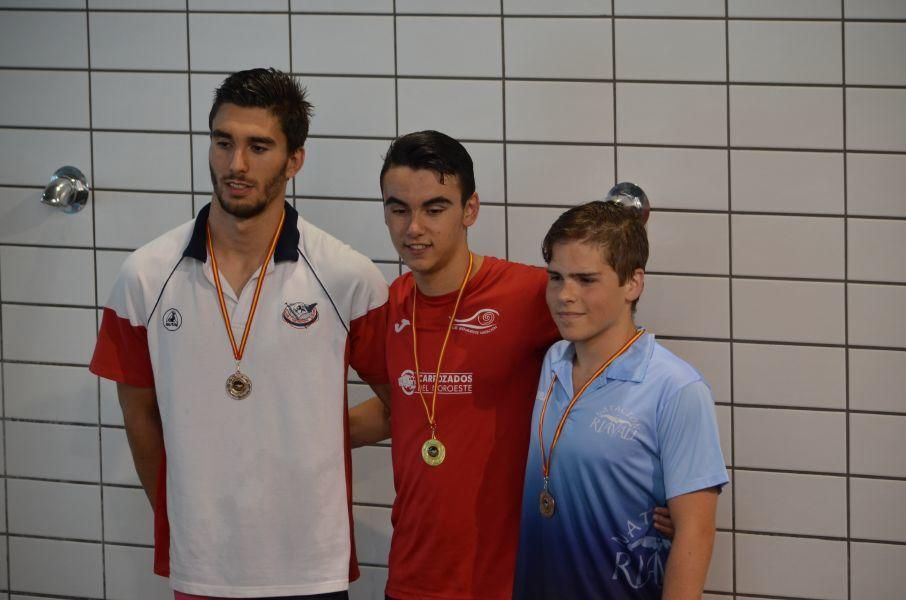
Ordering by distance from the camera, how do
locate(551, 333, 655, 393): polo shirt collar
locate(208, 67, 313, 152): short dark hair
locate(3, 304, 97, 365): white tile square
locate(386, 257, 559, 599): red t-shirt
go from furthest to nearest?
locate(3, 304, 97, 365): white tile square → locate(208, 67, 313, 152): short dark hair → locate(386, 257, 559, 599): red t-shirt → locate(551, 333, 655, 393): polo shirt collar

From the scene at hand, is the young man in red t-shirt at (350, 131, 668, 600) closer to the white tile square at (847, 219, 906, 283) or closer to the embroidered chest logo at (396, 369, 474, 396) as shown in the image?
the embroidered chest logo at (396, 369, 474, 396)

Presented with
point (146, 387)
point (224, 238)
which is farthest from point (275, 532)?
point (224, 238)

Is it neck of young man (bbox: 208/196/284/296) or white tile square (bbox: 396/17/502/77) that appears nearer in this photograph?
neck of young man (bbox: 208/196/284/296)

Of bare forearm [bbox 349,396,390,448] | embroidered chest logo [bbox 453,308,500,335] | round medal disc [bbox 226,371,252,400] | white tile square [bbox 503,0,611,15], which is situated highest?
white tile square [bbox 503,0,611,15]

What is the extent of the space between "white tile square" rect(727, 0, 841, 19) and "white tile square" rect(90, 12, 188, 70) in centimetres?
159

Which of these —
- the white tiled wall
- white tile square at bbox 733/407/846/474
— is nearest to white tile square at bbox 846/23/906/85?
the white tiled wall

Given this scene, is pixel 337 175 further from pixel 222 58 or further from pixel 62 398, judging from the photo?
pixel 62 398

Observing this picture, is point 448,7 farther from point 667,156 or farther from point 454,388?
point 454,388

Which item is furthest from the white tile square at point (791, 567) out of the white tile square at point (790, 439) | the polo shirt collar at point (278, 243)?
the polo shirt collar at point (278, 243)

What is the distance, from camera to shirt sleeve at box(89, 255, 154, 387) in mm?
2393

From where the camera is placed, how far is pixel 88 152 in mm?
3156

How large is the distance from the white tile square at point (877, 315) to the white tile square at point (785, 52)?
580 mm

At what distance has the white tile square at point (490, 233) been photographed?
298 centimetres

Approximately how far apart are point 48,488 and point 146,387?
3.40ft
